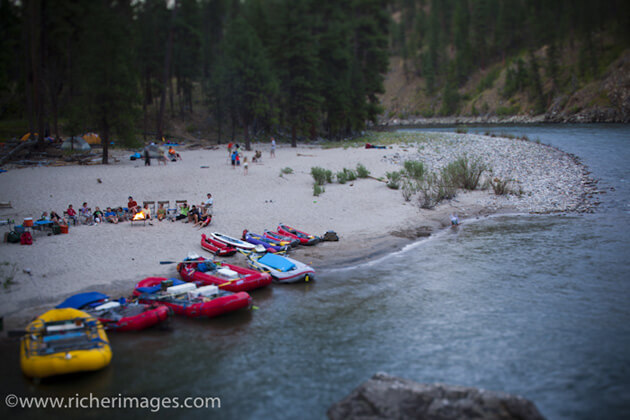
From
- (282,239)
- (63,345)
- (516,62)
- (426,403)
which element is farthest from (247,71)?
(516,62)

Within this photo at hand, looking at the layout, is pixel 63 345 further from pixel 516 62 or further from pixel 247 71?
pixel 516 62

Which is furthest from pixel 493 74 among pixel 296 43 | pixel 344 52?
pixel 296 43

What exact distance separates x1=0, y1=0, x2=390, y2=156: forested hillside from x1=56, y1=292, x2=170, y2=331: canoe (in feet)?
76.1

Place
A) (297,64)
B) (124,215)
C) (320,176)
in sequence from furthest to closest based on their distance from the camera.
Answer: (297,64) → (320,176) → (124,215)

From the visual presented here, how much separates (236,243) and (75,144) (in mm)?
28565

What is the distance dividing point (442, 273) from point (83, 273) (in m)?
12.3

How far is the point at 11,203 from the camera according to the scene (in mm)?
20875

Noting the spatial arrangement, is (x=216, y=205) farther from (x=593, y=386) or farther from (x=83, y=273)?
(x=593, y=386)

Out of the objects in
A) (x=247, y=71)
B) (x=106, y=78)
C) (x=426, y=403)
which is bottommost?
(x=426, y=403)

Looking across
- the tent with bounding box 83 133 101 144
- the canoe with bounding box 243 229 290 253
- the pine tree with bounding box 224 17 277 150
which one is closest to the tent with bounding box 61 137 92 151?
the tent with bounding box 83 133 101 144

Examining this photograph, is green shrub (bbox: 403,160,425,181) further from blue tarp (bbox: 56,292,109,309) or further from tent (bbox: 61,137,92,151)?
tent (bbox: 61,137,92,151)

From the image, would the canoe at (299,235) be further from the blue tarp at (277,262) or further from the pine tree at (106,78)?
the pine tree at (106,78)

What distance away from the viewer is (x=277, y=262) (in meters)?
15.0

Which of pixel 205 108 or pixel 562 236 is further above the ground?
pixel 205 108
